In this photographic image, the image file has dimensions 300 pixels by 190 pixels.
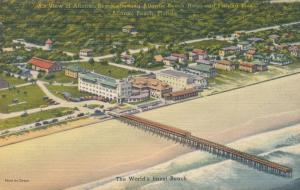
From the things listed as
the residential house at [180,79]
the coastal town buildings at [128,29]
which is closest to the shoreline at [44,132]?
the residential house at [180,79]

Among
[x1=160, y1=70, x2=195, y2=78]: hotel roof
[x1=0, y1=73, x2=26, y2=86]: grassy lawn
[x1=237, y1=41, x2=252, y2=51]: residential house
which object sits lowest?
[x1=0, y1=73, x2=26, y2=86]: grassy lawn

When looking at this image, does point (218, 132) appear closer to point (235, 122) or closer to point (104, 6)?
point (235, 122)

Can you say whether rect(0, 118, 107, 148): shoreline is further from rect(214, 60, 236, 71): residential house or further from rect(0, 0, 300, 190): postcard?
rect(214, 60, 236, 71): residential house

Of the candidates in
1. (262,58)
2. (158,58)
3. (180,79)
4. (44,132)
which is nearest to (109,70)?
(158,58)

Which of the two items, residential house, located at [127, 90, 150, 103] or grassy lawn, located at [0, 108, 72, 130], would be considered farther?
residential house, located at [127, 90, 150, 103]

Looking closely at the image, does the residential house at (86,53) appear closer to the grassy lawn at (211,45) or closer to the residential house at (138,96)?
the residential house at (138,96)

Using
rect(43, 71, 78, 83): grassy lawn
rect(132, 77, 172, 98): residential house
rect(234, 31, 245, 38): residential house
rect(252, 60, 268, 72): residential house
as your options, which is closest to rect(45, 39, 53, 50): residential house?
rect(43, 71, 78, 83): grassy lawn

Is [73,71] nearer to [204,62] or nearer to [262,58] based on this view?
[204,62]
